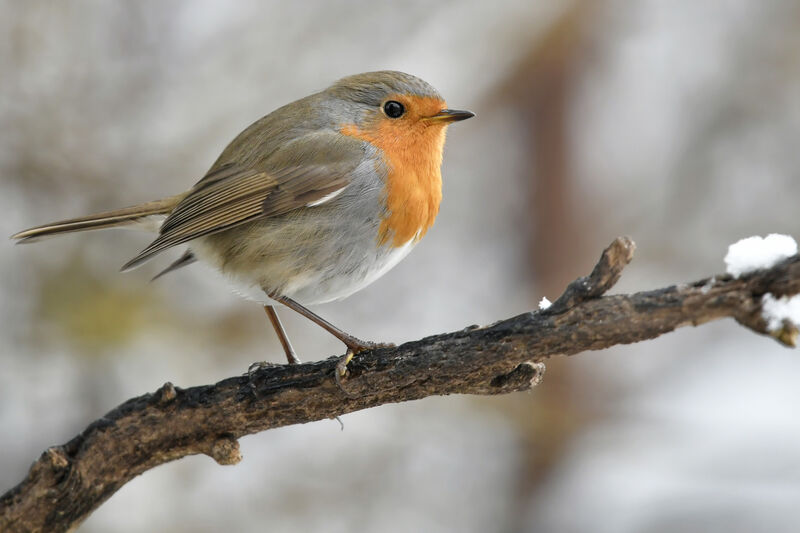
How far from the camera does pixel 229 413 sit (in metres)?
3.05

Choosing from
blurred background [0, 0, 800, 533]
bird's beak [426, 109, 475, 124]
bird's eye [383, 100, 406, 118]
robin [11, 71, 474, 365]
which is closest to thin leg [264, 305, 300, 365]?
robin [11, 71, 474, 365]

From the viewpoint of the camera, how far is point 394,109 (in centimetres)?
378

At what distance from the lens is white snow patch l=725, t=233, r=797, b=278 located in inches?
87.3

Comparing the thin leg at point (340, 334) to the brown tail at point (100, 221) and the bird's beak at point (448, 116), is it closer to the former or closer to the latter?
the brown tail at point (100, 221)

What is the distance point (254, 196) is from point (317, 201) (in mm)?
315

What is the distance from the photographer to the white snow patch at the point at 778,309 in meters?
2.14

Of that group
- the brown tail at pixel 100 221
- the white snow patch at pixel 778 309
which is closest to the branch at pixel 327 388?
the white snow patch at pixel 778 309

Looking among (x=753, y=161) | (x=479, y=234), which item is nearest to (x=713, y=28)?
(x=753, y=161)

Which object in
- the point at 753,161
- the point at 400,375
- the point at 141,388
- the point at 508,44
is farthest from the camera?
the point at 508,44

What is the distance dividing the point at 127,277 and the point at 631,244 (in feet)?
13.0

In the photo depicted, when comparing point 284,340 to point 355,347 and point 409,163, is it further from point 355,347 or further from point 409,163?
point 409,163

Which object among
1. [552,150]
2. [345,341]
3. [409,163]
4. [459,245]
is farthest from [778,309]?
[552,150]

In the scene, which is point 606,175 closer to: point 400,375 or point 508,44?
point 508,44

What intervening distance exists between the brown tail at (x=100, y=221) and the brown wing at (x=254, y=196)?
0.25 metres
